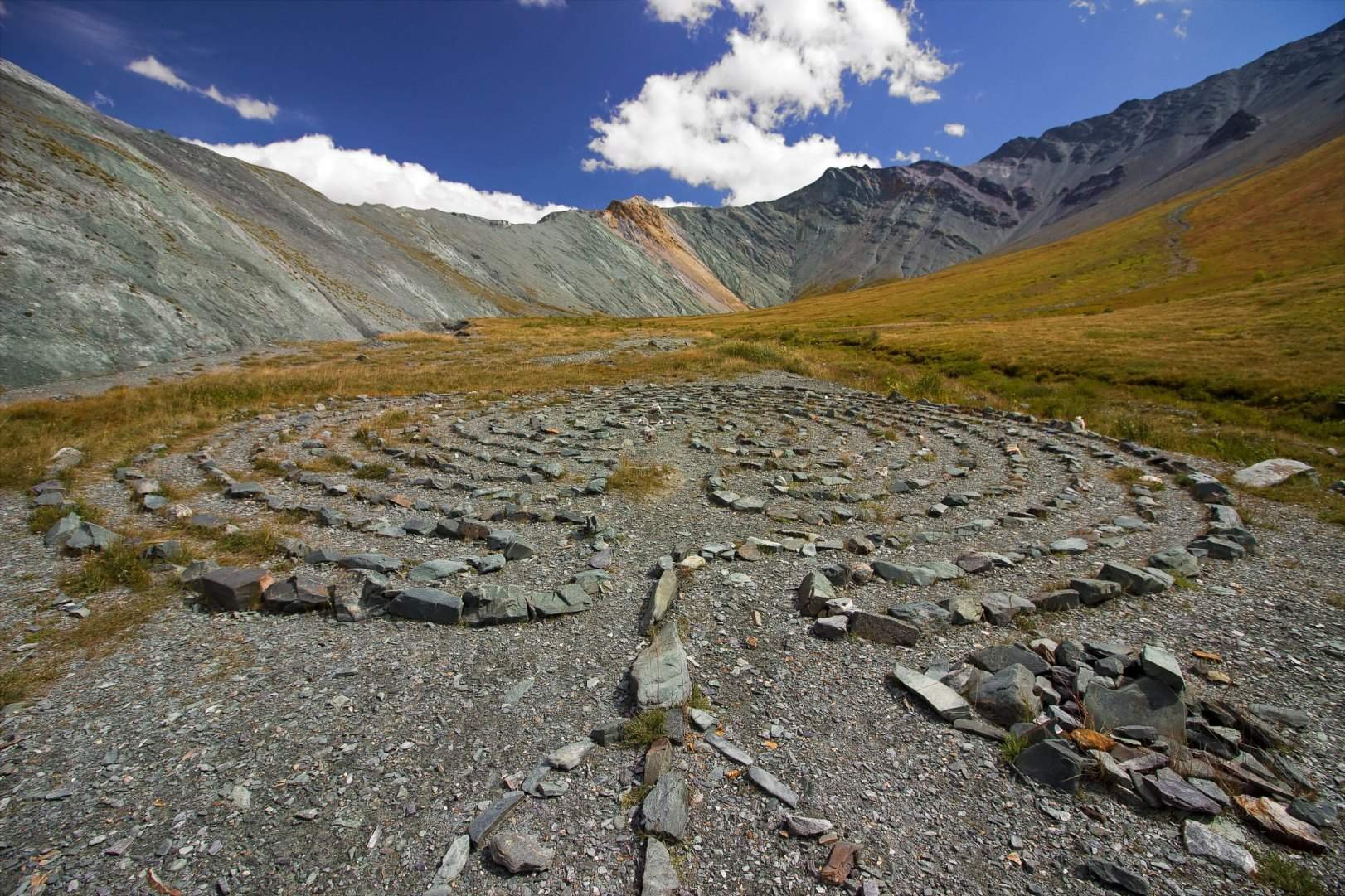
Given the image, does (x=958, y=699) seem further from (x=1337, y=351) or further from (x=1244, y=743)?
(x=1337, y=351)

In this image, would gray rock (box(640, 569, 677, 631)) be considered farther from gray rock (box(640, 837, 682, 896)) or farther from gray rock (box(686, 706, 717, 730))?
gray rock (box(640, 837, 682, 896))

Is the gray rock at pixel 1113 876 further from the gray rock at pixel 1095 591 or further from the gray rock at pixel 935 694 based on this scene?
the gray rock at pixel 1095 591

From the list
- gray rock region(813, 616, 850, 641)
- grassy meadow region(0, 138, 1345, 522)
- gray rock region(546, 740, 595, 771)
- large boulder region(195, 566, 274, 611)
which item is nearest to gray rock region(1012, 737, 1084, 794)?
gray rock region(813, 616, 850, 641)

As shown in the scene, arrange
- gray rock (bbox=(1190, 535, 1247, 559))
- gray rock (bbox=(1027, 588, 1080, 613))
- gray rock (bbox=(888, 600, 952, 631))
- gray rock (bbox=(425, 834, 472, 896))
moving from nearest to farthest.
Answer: gray rock (bbox=(425, 834, 472, 896))
gray rock (bbox=(888, 600, 952, 631))
gray rock (bbox=(1027, 588, 1080, 613))
gray rock (bbox=(1190, 535, 1247, 559))

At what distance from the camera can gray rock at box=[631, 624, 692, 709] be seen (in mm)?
5664

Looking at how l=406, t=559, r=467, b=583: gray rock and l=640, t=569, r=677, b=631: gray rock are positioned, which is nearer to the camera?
l=640, t=569, r=677, b=631: gray rock

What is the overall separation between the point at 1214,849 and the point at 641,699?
456cm

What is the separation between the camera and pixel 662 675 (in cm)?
598

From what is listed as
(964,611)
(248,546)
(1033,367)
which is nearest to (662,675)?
→ (964,611)

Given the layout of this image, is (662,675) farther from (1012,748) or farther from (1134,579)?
(1134,579)

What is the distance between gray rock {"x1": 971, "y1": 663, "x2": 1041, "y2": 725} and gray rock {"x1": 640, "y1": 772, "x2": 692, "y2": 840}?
3088mm

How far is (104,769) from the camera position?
4.69 m

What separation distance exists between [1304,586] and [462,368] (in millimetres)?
35451

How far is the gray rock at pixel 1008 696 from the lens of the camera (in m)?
5.24
